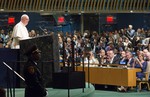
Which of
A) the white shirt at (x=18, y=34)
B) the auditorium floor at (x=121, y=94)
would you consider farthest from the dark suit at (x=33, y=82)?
the auditorium floor at (x=121, y=94)

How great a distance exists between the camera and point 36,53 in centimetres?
763

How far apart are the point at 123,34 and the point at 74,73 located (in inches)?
481

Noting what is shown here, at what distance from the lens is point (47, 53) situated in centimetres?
1092

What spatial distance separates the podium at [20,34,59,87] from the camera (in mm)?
10711

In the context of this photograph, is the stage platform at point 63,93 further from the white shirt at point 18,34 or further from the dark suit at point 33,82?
the dark suit at point 33,82

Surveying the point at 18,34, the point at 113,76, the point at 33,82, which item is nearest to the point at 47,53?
the point at 18,34

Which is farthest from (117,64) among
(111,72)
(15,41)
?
(15,41)

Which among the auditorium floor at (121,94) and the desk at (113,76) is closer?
the auditorium floor at (121,94)

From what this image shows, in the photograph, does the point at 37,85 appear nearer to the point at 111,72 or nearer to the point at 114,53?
the point at 111,72

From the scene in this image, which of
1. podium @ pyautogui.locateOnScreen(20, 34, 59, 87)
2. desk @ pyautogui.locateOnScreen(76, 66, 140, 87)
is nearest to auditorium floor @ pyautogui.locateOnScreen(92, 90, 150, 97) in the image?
desk @ pyautogui.locateOnScreen(76, 66, 140, 87)

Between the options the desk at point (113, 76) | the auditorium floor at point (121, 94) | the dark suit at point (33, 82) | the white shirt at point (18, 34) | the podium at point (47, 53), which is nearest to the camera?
the dark suit at point (33, 82)

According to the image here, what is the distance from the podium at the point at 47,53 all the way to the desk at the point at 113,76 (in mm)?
4555

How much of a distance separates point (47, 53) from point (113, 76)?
5.07 metres

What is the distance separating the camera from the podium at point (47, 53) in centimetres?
1071
